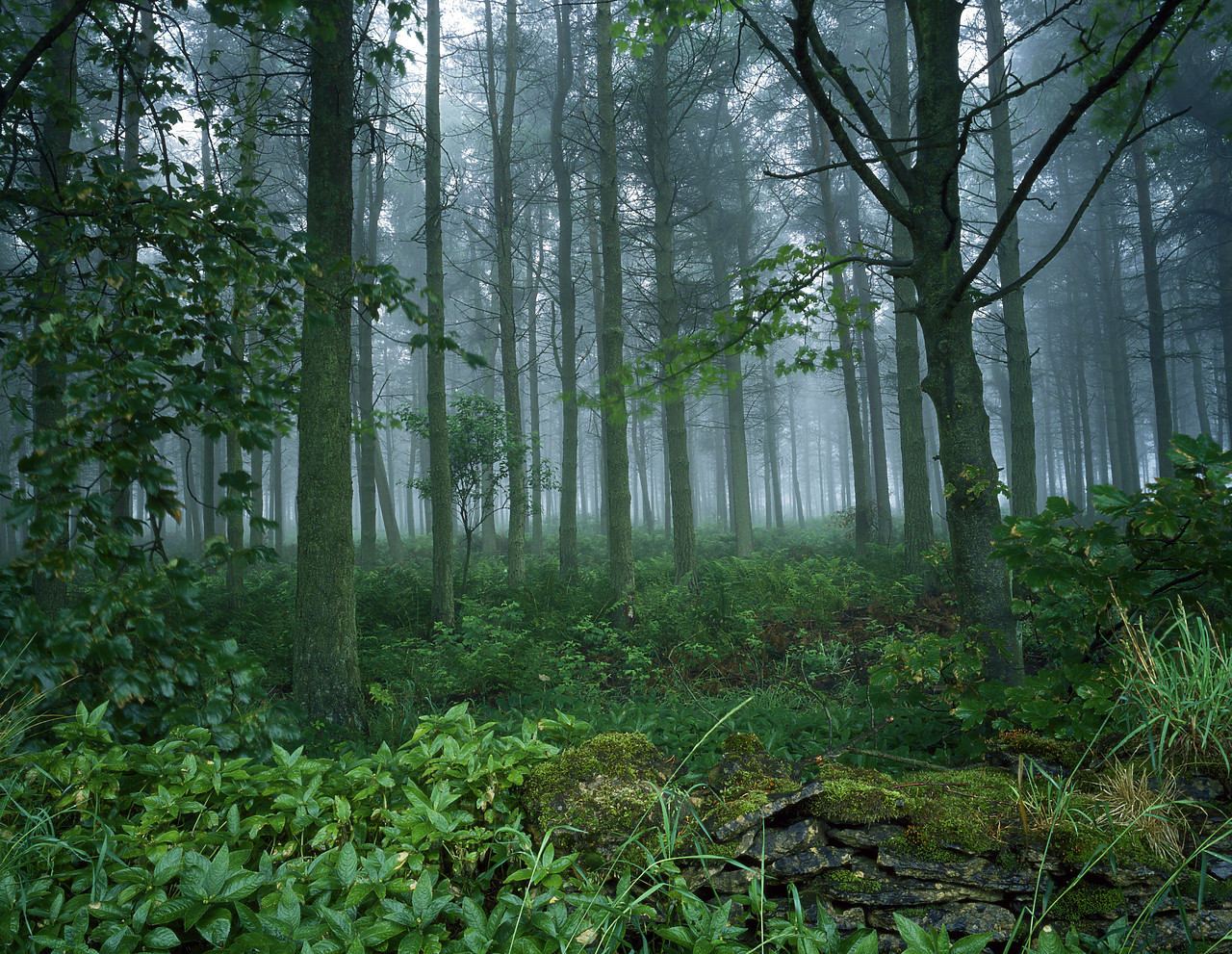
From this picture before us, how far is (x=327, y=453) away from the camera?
179 inches

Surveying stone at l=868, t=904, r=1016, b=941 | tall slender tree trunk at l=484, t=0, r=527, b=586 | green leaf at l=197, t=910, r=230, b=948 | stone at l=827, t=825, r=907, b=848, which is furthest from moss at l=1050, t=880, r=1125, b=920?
tall slender tree trunk at l=484, t=0, r=527, b=586

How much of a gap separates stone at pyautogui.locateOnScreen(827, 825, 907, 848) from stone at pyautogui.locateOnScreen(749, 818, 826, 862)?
0.18ft

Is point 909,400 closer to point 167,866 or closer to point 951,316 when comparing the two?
point 951,316

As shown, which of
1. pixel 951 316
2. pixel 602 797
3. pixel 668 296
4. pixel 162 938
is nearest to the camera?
pixel 162 938

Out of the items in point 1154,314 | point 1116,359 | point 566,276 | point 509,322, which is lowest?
point 509,322

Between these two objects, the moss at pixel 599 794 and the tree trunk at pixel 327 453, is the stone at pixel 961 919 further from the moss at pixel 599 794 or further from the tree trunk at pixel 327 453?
the tree trunk at pixel 327 453

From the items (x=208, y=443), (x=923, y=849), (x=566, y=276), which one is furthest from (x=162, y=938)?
(x=566, y=276)

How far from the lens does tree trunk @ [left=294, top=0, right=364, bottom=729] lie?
4.53m

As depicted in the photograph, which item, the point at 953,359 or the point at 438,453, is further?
the point at 438,453

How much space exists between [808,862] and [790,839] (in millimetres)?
86

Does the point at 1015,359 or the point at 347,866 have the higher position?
the point at 1015,359

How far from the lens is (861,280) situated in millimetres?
15805

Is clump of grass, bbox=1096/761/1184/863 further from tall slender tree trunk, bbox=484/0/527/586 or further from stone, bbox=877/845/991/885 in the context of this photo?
tall slender tree trunk, bbox=484/0/527/586

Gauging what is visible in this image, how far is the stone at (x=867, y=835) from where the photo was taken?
2.08 m
